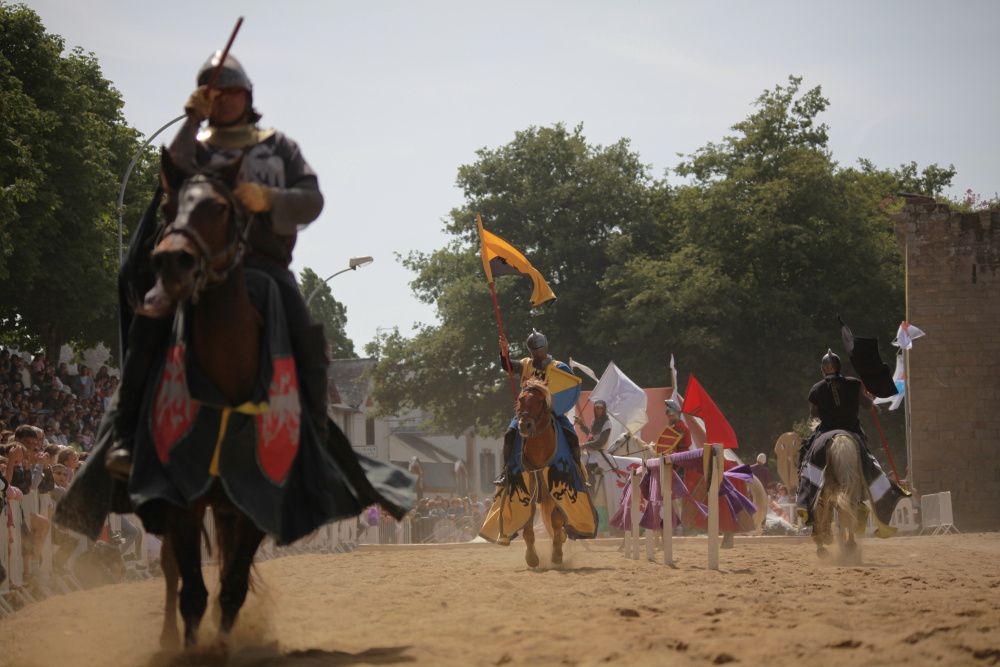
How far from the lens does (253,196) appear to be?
7398mm

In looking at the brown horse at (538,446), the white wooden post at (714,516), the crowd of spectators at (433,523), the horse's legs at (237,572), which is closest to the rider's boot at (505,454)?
the brown horse at (538,446)

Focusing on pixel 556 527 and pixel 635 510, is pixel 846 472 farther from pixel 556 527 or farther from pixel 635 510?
pixel 556 527

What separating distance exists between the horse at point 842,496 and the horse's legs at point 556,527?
2931 mm

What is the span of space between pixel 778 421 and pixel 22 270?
24165mm

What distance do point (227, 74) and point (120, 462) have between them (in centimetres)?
215

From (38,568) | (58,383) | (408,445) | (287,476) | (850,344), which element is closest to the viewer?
(287,476)

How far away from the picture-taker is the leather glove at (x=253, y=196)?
24.1 ft


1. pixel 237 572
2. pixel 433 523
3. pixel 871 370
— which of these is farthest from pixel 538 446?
pixel 433 523

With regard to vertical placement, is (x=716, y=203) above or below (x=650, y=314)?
above

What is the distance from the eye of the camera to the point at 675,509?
66.6 ft

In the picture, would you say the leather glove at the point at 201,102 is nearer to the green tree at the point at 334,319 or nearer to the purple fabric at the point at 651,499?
the purple fabric at the point at 651,499

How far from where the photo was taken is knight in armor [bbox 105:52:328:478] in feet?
24.7

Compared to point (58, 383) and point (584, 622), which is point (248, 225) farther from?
point (58, 383)

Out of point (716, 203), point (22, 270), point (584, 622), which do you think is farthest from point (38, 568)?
point (716, 203)
